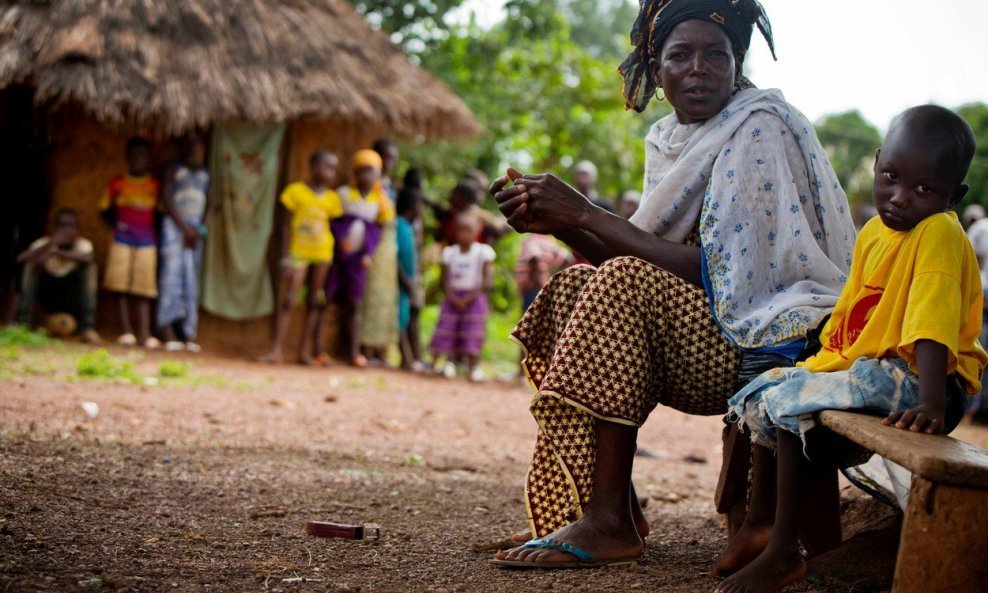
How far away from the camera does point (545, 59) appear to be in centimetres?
1382

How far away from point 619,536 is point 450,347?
6620 millimetres

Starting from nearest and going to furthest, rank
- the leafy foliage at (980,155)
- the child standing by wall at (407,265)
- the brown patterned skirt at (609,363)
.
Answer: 1. the brown patterned skirt at (609,363)
2. the child standing by wall at (407,265)
3. the leafy foliage at (980,155)

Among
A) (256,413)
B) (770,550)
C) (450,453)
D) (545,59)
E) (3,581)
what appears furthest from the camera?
(545,59)

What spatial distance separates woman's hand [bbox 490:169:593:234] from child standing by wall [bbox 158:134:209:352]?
648 centimetres

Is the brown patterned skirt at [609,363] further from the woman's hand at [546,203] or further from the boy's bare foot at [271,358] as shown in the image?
the boy's bare foot at [271,358]

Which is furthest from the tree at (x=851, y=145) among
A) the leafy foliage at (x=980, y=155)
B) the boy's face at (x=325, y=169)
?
the boy's face at (x=325, y=169)

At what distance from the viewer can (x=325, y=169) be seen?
8.99m

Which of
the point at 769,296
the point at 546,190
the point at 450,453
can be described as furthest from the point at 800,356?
the point at 450,453

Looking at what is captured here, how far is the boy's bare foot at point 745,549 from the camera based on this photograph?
254 centimetres

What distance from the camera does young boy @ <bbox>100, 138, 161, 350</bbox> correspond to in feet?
28.6

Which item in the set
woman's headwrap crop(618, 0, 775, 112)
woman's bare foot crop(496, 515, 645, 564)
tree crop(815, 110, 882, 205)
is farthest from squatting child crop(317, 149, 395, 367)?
tree crop(815, 110, 882, 205)

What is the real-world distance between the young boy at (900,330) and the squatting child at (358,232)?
277 inches

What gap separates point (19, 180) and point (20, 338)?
200 cm

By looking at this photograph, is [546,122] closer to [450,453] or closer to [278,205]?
[278,205]
